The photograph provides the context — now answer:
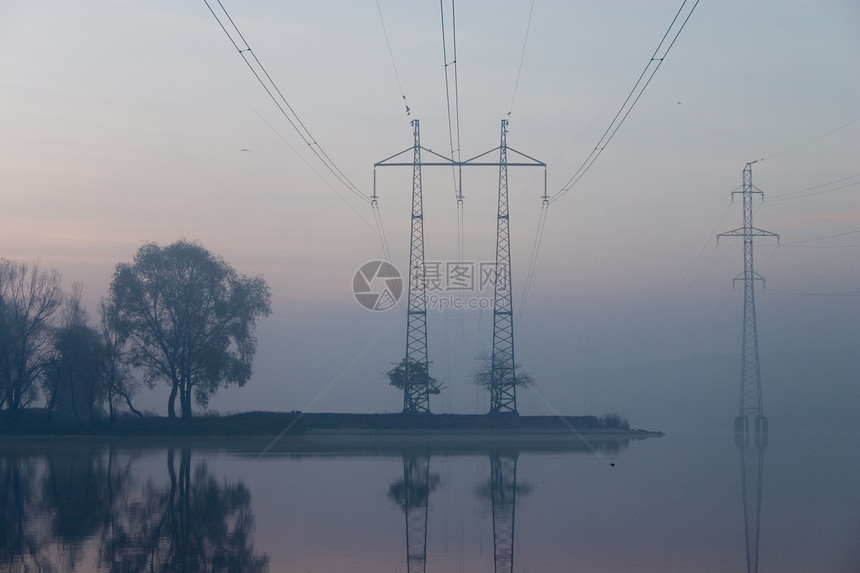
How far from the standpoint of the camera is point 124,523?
14344 millimetres

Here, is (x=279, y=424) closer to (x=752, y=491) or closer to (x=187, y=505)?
(x=187, y=505)

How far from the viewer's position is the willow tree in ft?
156

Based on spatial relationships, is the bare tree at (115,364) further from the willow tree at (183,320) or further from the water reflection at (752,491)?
the water reflection at (752,491)

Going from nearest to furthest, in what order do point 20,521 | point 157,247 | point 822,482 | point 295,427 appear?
point 20,521
point 822,482
point 295,427
point 157,247

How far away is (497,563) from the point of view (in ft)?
37.9

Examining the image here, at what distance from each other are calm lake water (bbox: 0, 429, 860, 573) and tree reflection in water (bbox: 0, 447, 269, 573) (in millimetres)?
40

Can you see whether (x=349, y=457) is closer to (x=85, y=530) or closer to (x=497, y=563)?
(x=85, y=530)

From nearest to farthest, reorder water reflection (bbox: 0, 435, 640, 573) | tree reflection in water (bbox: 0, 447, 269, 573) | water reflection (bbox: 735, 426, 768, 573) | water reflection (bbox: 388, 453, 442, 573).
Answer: tree reflection in water (bbox: 0, 447, 269, 573) → water reflection (bbox: 0, 435, 640, 573) → water reflection (bbox: 388, 453, 442, 573) → water reflection (bbox: 735, 426, 768, 573)

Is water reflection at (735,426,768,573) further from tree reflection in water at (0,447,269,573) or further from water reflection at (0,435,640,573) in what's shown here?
tree reflection in water at (0,447,269,573)

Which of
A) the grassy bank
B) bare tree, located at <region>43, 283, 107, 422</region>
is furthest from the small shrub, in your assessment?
bare tree, located at <region>43, 283, 107, 422</region>

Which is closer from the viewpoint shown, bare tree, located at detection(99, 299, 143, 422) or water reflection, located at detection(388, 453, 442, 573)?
water reflection, located at detection(388, 453, 442, 573)

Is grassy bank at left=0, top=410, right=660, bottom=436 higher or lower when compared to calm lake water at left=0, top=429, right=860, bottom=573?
lower

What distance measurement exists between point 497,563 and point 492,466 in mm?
15317

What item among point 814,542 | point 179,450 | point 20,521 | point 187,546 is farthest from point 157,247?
point 814,542
